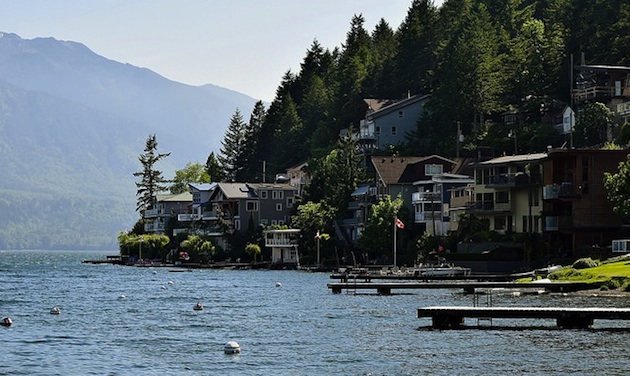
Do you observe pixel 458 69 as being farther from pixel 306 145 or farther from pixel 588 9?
pixel 306 145

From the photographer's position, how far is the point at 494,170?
11075 centimetres

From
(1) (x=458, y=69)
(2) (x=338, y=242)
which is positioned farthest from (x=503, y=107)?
(2) (x=338, y=242)

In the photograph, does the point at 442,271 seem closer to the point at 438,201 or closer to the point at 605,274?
the point at 605,274

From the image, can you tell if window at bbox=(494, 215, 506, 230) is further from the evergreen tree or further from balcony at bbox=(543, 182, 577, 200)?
the evergreen tree

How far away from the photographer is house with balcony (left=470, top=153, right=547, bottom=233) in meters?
105

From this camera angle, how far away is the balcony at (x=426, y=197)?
5025 inches

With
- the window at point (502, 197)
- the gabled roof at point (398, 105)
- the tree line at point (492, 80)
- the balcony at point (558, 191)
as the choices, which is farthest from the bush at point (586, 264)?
the gabled roof at point (398, 105)

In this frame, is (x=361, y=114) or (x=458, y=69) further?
(x=361, y=114)

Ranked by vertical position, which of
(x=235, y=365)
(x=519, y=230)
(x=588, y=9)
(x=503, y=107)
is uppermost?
(x=588, y=9)

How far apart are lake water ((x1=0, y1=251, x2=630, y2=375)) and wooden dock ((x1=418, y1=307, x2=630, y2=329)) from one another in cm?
72

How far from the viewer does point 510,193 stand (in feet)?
356

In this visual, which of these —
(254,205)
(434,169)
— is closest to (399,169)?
(434,169)

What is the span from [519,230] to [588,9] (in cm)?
4791

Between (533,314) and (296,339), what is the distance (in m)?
10.7
